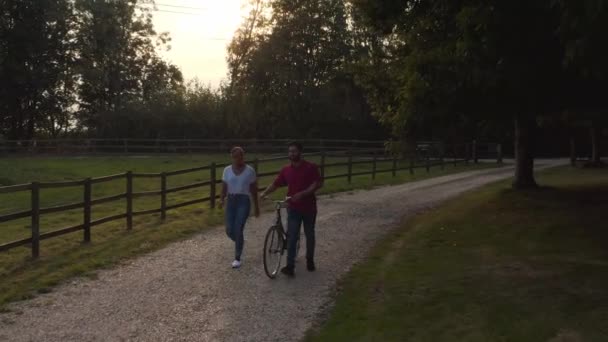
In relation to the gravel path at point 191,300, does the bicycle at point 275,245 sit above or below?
above

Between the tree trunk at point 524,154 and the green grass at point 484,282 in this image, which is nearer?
the green grass at point 484,282

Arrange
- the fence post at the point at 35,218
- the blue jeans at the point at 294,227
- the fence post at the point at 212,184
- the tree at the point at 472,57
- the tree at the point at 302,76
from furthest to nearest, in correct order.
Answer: the tree at the point at 302,76
the fence post at the point at 212,184
the tree at the point at 472,57
the fence post at the point at 35,218
the blue jeans at the point at 294,227

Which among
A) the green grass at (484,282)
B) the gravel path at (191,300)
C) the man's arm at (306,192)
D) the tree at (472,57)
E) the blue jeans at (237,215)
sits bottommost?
the gravel path at (191,300)

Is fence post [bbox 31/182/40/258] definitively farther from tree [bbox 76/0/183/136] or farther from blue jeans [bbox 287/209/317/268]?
tree [bbox 76/0/183/136]

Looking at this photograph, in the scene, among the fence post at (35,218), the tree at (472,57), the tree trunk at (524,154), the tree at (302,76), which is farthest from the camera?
the tree at (302,76)

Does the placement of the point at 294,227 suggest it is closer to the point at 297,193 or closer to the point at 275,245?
the point at 275,245

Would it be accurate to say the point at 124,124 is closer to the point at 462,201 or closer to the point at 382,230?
the point at 462,201

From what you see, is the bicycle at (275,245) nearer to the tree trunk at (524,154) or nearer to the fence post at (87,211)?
the fence post at (87,211)

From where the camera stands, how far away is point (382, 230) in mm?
13320

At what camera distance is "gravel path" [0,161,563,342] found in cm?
656

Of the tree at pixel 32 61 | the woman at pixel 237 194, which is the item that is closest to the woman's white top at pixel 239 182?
the woman at pixel 237 194

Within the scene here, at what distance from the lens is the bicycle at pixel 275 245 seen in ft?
28.5

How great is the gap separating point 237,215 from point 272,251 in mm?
922

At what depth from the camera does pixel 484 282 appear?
853 cm
